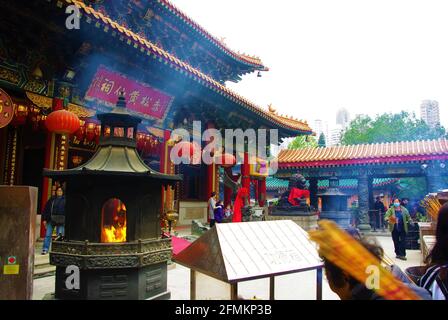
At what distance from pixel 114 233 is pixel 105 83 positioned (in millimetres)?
4436

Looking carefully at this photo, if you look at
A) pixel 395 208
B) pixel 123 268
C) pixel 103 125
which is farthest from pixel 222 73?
pixel 123 268

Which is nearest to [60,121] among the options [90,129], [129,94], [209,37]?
[90,129]

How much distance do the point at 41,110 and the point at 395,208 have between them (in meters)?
8.10

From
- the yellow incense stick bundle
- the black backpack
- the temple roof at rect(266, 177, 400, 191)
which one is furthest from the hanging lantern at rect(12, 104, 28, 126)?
the temple roof at rect(266, 177, 400, 191)

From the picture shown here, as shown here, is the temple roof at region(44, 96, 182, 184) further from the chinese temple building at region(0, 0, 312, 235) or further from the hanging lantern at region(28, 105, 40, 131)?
the hanging lantern at region(28, 105, 40, 131)

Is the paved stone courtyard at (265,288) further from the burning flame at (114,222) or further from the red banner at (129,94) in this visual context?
the red banner at (129,94)

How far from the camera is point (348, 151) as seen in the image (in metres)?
16.3

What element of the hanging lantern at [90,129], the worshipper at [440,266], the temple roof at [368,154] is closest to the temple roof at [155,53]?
the hanging lantern at [90,129]

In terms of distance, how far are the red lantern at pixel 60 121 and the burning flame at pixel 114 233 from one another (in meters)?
3.28

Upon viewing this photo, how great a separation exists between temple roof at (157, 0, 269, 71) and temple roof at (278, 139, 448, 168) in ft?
15.5

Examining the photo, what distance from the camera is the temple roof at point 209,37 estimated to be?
32.6ft

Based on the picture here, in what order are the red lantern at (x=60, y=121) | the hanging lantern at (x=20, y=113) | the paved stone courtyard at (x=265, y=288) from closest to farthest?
1. the paved stone courtyard at (x=265, y=288)
2. the red lantern at (x=60, y=121)
3. the hanging lantern at (x=20, y=113)
